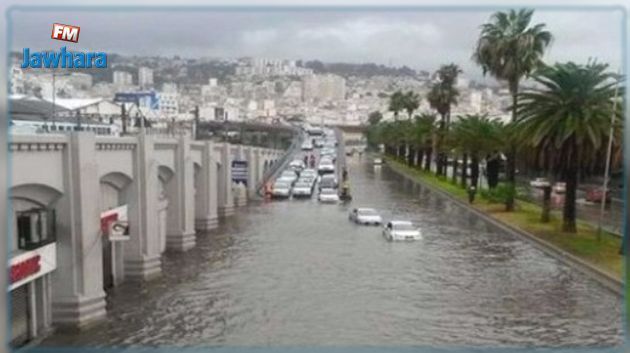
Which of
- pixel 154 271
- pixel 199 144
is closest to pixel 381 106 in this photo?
pixel 199 144

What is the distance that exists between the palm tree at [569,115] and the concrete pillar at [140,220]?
16.9m

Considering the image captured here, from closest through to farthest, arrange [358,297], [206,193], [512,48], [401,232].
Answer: [358,297]
[401,232]
[206,193]
[512,48]

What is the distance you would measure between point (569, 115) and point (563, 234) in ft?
18.7

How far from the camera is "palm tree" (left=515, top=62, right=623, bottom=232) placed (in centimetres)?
2870

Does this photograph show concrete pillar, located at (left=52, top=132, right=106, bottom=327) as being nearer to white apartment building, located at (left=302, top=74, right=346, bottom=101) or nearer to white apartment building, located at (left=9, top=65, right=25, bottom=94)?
white apartment building, located at (left=9, top=65, right=25, bottom=94)

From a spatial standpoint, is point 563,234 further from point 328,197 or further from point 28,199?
point 28,199

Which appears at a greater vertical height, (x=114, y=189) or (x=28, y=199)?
(x=28, y=199)

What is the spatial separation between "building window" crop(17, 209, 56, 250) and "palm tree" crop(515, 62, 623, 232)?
2104cm

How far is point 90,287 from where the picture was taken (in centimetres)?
1814

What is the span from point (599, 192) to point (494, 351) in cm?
3401

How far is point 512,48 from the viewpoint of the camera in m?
41.6

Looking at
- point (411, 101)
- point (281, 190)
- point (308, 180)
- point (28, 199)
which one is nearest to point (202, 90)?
point (281, 190)

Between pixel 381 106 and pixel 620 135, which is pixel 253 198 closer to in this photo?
pixel 620 135

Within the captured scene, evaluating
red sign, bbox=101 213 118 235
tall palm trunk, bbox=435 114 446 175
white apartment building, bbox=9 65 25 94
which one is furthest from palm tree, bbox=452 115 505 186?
white apartment building, bbox=9 65 25 94
